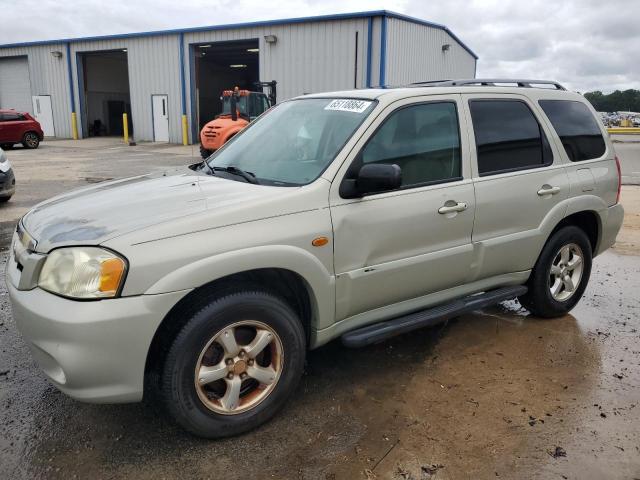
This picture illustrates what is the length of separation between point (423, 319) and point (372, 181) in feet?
3.30

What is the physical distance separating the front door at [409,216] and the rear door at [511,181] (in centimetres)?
13

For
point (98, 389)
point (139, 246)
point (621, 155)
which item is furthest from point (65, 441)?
point (621, 155)

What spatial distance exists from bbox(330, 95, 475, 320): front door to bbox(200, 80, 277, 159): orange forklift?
45.1 feet

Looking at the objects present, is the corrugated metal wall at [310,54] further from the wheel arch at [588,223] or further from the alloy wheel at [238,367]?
the alloy wheel at [238,367]

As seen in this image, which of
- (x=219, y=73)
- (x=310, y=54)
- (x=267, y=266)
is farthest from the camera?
(x=219, y=73)

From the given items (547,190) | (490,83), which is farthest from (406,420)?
(490,83)

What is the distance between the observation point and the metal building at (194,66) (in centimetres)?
2150

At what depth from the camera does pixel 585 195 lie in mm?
4273

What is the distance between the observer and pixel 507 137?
12.7ft

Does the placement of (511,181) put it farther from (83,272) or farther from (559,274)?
(83,272)

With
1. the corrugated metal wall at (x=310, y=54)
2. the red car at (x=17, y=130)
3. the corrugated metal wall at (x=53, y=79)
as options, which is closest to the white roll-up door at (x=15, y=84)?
the corrugated metal wall at (x=53, y=79)

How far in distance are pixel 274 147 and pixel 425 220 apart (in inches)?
43.2

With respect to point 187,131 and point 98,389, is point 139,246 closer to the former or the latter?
point 98,389

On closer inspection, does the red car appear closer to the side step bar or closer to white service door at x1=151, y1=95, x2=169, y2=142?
white service door at x1=151, y1=95, x2=169, y2=142
